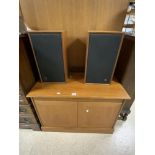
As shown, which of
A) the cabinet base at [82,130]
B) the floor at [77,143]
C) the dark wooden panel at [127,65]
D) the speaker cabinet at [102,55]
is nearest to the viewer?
the speaker cabinet at [102,55]

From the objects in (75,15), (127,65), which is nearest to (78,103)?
(127,65)

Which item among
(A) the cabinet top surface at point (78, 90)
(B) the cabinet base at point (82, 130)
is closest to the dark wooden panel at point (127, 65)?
(A) the cabinet top surface at point (78, 90)

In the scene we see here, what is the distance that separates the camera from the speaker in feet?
3.78

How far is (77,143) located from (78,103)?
53cm

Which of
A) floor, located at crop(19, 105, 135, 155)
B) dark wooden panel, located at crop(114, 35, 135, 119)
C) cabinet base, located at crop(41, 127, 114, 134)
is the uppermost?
dark wooden panel, located at crop(114, 35, 135, 119)

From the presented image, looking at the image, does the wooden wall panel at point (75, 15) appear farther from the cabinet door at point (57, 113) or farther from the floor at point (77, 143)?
the floor at point (77, 143)

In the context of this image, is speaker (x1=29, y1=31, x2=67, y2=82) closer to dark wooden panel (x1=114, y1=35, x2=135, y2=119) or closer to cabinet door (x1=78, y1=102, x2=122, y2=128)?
cabinet door (x1=78, y1=102, x2=122, y2=128)

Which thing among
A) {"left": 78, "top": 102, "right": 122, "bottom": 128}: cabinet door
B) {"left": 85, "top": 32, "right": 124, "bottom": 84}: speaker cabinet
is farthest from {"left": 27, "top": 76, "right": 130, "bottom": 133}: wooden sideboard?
{"left": 85, "top": 32, "right": 124, "bottom": 84}: speaker cabinet

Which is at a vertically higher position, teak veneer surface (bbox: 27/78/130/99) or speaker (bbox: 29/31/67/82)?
speaker (bbox: 29/31/67/82)

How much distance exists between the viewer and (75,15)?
4.12 feet

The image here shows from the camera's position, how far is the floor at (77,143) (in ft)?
4.82

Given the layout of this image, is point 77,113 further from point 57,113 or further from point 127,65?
point 127,65
